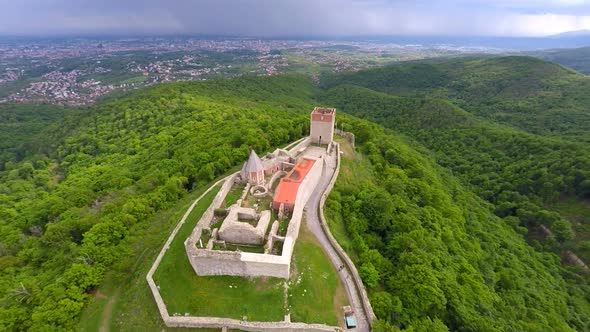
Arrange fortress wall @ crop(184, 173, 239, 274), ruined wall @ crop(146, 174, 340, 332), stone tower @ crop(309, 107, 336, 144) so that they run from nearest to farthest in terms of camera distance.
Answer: ruined wall @ crop(146, 174, 340, 332)
fortress wall @ crop(184, 173, 239, 274)
stone tower @ crop(309, 107, 336, 144)

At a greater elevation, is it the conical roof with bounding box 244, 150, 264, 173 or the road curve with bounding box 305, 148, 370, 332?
the conical roof with bounding box 244, 150, 264, 173

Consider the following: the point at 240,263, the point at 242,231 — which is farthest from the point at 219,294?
the point at 242,231

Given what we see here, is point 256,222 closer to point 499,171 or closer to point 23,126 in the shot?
point 499,171

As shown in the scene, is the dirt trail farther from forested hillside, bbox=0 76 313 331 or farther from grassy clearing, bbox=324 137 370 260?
grassy clearing, bbox=324 137 370 260

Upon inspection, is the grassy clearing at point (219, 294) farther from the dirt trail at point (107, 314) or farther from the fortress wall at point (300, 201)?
the dirt trail at point (107, 314)

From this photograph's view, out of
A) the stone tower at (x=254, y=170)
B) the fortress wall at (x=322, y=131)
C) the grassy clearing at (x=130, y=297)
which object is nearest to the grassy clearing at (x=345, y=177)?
the fortress wall at (x=322, y=131)


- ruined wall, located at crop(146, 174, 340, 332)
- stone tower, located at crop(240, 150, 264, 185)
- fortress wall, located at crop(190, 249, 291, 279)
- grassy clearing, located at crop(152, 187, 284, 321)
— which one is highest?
stone tower, located at crop(240, 150, 264, 185)

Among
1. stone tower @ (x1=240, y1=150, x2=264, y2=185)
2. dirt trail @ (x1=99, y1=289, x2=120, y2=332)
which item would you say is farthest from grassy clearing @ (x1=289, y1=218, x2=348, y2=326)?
dirt trail @ (x1=99, y1=289, x2=120, y2=332)
